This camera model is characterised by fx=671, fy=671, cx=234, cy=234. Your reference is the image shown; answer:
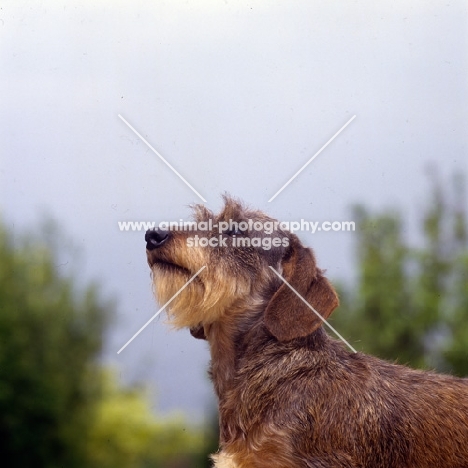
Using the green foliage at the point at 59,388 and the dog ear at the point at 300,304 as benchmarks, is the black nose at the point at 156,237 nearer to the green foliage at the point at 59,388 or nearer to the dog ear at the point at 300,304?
the dog ear at the point at 300,304

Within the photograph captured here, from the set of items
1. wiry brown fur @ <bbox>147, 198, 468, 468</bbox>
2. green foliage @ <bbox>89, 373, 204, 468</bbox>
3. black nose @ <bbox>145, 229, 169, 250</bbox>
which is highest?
black nose @ <bbox>145, 229, 169, 250</bbox>

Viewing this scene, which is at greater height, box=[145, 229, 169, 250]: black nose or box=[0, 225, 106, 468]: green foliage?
box=[145, 229, 169, 250]: black nose

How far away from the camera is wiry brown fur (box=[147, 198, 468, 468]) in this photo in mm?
3912

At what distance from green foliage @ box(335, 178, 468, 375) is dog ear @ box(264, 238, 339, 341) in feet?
7.47

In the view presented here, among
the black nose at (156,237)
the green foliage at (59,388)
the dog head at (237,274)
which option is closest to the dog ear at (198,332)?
the dog head at (237,274)

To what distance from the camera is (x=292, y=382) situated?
4000 mm

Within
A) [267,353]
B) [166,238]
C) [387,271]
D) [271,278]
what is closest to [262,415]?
[267,353]

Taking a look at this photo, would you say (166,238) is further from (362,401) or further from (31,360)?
(31,360)

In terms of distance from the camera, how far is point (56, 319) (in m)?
5.97

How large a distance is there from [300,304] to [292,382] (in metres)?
0.47

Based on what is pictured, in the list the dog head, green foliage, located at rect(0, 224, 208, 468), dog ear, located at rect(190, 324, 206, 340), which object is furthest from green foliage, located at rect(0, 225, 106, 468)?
the dog head

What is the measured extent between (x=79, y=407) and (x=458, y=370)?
140 inches

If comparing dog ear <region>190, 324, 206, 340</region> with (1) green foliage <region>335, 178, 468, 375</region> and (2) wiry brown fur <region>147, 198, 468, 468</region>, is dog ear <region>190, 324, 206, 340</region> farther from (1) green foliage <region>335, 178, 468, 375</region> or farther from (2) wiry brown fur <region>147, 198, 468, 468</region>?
(1) green foliage <region>335, 178, 468, 375</region>

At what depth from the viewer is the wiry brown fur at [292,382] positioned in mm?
3912
